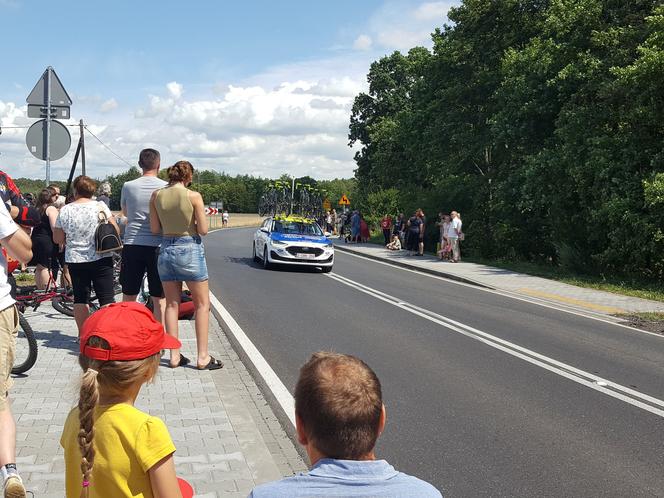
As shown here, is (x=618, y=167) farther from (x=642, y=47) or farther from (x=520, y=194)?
(x=520, y=194)

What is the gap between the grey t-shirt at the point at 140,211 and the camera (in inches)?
269

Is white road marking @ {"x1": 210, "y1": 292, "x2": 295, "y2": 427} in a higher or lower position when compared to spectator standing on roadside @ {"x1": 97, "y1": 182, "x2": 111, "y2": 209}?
lower

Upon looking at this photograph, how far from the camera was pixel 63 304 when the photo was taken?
31.1 feet

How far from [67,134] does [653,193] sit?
41.7 feet

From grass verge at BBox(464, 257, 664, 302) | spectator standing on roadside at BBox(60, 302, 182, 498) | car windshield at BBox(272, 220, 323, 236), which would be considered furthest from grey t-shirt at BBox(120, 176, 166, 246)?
car windshield at BBox(272, 220, 323, 236)

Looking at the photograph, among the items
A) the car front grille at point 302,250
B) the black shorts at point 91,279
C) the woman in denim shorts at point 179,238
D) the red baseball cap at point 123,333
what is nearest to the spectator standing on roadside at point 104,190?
the black shorts at point 91,279

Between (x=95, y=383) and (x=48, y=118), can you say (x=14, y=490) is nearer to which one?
(x=95, y=383)

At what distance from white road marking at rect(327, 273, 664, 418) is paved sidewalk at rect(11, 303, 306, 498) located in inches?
132

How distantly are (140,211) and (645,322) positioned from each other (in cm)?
888

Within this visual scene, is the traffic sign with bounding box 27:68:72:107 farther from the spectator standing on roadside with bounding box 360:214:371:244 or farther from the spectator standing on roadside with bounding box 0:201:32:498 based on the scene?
the spectator standing on roadside with bounding box 360:214:371:244

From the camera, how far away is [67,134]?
938cm

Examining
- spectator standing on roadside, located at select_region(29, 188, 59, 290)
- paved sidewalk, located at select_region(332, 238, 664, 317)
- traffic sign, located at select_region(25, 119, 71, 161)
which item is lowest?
paved sidewalk, located at select_region(332, 238, 664, 317)

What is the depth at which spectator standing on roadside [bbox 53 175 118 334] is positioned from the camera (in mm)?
6449

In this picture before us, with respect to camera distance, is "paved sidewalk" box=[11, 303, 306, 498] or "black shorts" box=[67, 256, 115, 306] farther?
"black shorts" box=[67, 256, 115, 306]
